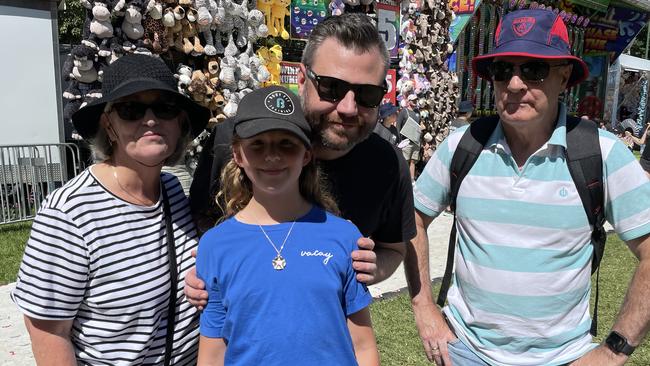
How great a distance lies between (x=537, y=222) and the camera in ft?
6.79

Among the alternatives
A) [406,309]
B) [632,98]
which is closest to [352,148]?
[406,309]

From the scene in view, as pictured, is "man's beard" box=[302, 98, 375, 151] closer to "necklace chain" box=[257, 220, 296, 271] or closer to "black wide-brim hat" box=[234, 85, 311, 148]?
"black wide-brim hat" box=[234, 85, 311, 148]

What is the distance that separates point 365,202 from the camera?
212 cm

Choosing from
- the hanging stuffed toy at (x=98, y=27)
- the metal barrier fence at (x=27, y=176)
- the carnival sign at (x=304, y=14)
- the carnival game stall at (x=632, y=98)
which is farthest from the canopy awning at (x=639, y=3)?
the metal barrier fence at (x=27, y=176)

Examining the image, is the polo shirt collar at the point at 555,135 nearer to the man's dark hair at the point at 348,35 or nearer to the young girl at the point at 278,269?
the man's dark hair at the point at 348,35

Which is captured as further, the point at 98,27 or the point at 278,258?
the point at 98,27

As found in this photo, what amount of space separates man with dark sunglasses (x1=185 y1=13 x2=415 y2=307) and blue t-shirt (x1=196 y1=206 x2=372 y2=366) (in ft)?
0.25

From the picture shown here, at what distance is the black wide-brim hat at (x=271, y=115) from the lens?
5.45 feet

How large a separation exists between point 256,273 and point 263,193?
28cm

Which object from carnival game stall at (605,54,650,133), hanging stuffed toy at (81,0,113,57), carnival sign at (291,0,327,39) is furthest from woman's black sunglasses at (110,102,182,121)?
carnival game stall at (605,54,650,133)

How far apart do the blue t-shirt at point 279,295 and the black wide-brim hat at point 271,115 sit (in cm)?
32

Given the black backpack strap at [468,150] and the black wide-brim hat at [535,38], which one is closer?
the black wide-brim hat at [535,38]

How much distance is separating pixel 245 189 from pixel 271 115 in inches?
12.3

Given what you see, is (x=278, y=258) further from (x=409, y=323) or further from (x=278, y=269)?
(x=409, y=323)
